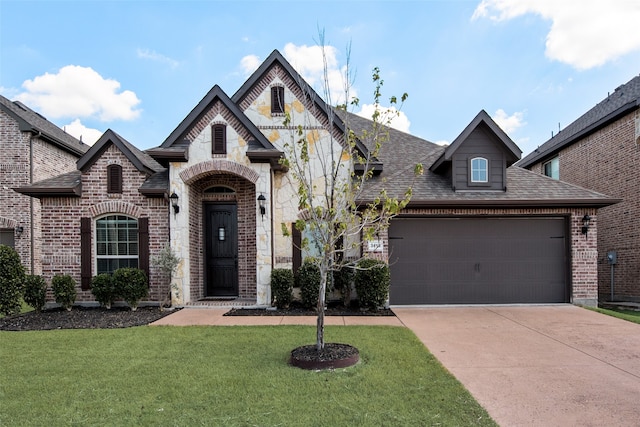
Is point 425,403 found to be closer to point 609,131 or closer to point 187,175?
point 187,175

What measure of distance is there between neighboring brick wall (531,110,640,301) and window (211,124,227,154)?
1218 centimetres

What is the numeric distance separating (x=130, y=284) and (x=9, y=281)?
2.38 metres

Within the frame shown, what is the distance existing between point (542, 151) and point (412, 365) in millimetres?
16154

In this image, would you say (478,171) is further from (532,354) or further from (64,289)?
(64,289)

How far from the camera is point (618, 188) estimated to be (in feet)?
42.3

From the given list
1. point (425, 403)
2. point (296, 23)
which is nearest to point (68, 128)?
point (296, 23)

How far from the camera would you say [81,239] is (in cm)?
996

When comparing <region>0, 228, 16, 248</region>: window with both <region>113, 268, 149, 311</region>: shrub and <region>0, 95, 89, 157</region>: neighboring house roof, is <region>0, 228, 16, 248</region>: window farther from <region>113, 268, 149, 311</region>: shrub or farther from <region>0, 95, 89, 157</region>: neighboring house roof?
<region>113, 268, 149, 311</region>: shrub

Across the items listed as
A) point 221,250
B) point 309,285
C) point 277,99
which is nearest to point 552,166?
point 277,99

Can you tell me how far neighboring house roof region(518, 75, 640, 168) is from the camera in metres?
12.4

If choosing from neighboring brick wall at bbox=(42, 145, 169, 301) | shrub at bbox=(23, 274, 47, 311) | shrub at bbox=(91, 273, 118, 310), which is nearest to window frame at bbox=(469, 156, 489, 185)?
neighboring brick wall at bbox=(42, 145, 169, 301)

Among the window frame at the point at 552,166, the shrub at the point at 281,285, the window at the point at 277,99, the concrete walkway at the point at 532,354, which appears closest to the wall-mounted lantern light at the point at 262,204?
the shrub at the point at 281,285

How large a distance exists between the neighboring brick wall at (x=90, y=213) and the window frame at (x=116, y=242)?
162 millimetres

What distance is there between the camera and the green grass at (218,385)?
144 inches
